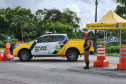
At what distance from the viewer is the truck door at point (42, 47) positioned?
14.8 metres

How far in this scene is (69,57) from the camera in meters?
14.7

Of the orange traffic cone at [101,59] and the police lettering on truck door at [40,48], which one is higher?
the police lettering on truck door at [40,48]

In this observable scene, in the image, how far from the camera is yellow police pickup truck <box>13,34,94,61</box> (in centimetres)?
1467

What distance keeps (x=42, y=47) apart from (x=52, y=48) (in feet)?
2.26

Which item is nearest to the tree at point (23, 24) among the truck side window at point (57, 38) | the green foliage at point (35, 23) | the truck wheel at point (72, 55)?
the green foliage at point (35, 23)

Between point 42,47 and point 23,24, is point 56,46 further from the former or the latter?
point 23,24

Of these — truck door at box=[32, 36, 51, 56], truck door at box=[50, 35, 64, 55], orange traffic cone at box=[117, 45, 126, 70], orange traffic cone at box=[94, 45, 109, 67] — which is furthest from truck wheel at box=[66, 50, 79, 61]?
orange traffic cone at box=[117, 45, 126, 70]

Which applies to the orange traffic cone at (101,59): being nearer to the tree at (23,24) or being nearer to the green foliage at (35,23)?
the green foliage at (35,23)

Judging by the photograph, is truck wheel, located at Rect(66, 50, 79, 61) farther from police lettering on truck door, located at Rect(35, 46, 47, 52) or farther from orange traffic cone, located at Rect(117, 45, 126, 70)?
orange traffic cone, located at Rect(117, 45, 126, 70)

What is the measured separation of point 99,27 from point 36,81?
574cm

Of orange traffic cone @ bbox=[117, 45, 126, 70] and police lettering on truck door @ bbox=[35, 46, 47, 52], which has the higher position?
police lettering on truck door @ bbox=[35, 46, 47, 52]

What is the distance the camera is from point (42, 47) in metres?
14.8

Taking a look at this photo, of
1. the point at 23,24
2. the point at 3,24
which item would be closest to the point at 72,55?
the point at 23,24

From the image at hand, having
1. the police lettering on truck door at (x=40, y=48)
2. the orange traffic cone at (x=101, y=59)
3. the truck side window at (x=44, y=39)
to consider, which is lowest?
the orange traffic cone at (x=101, y=59)
